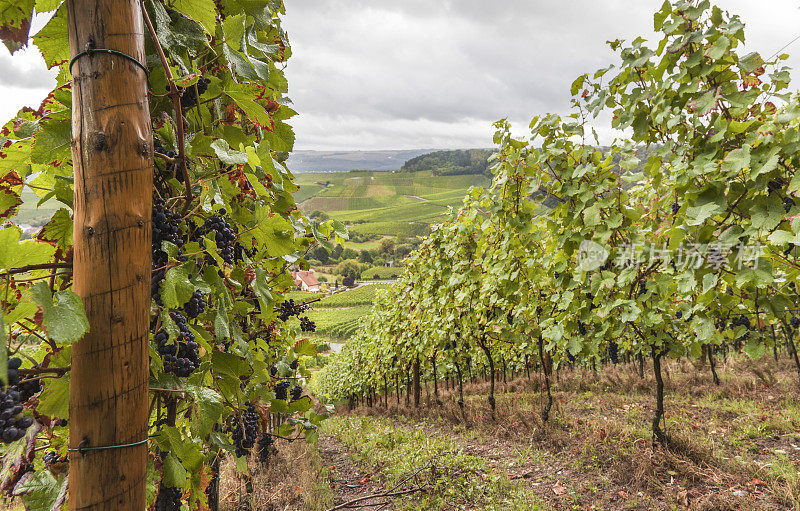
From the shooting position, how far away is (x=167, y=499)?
1.38 m

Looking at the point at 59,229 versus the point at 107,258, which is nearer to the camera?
the point at 107,258

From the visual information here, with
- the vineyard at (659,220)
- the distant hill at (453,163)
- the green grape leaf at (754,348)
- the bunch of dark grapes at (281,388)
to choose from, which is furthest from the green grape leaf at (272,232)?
the distant hill at (453,163)

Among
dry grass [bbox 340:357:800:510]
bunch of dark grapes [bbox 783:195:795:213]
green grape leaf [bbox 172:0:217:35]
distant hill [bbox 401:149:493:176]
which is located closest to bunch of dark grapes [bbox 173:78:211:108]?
green grape leaf [bbox 172:0:217:35]

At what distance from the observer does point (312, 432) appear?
84.7 inches

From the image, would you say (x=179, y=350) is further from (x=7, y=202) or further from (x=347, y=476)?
(x=347, y=476)

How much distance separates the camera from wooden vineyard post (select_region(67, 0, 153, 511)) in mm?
786

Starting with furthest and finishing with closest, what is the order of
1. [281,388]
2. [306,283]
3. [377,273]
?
[377,273] < [306,283] < [281,388]

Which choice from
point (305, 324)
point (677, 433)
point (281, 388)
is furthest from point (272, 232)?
point (677, 433)

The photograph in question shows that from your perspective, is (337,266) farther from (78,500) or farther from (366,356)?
(78,500)

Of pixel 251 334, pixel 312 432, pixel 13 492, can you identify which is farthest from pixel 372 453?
pixel 13 492

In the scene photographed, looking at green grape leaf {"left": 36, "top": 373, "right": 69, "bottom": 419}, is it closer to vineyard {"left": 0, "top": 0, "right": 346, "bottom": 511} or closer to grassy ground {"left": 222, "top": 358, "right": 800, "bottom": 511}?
vineyard {"left": 0, "top": 0, "right": 346, "bottom": 511}

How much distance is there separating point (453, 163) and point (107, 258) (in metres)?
149

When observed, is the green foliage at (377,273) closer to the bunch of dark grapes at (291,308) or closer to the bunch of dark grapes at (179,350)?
the bunch of dark grapes at (291,308)

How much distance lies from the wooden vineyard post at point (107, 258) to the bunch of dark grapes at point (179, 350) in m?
0.20
